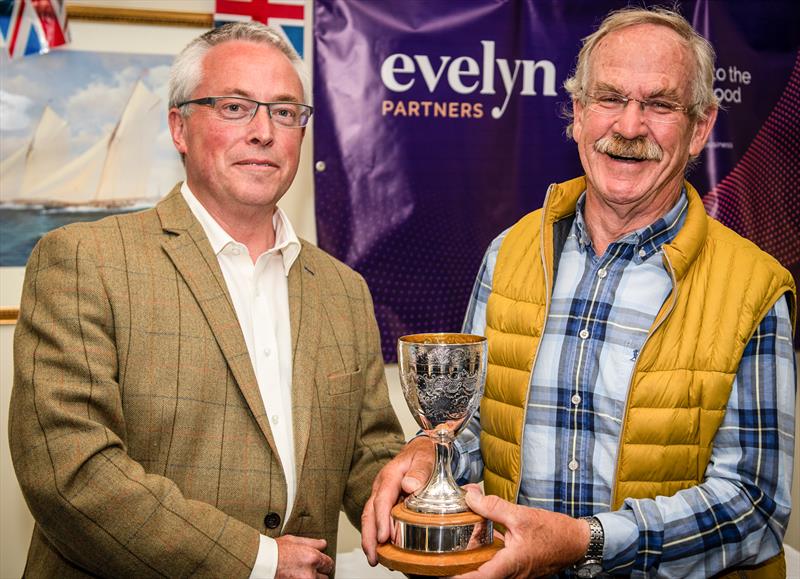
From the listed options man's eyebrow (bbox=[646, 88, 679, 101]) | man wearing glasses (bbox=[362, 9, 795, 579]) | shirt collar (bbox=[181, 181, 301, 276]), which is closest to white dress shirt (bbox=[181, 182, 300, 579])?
shirt collar (bbox=[181, 181, 301, 276])

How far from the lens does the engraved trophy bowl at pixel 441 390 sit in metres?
1.61

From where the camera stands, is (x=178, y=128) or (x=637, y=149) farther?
(x=178, y=128)

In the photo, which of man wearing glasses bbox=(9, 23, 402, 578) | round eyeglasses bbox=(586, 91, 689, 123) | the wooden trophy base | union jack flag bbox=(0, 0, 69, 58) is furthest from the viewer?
union jack flag bbox=(0, 0, 69, 58)

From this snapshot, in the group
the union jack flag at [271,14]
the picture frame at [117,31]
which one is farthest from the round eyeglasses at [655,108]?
the picture frame at [117,31]

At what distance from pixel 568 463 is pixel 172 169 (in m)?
1.61

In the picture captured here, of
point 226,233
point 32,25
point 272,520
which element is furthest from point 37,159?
point 272,520

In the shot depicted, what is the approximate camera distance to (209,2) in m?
2.86

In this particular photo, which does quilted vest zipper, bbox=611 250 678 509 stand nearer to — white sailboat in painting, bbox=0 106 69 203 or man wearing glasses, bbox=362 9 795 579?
man wearing glasses, bbox=362 9 795 579

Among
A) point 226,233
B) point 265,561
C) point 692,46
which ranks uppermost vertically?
point 692,46

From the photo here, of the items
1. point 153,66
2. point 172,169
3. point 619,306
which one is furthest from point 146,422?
point 153,66

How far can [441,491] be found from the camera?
166 cm

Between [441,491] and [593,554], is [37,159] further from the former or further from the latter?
[593,554]

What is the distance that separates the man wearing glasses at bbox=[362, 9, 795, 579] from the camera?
1.72 m

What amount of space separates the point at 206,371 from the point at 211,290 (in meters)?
0.18
